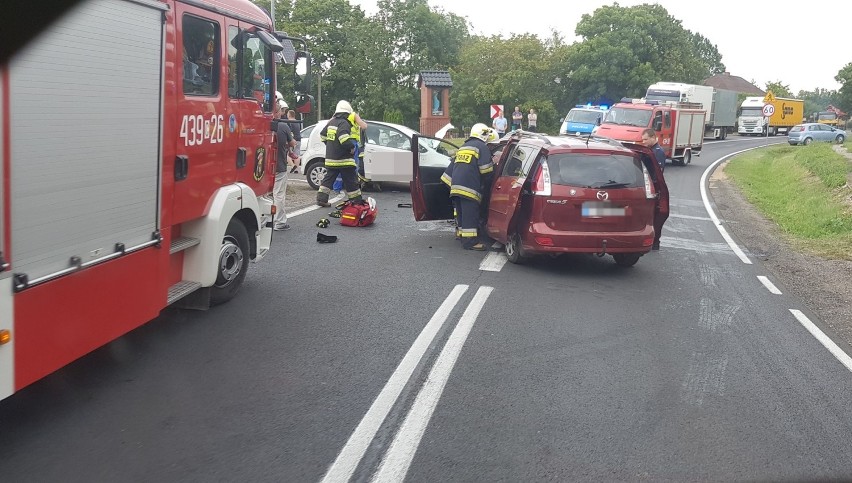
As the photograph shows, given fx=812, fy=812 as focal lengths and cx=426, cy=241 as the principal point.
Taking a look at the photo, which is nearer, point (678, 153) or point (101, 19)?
point (101, 19)

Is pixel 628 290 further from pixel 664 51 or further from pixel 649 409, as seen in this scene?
pixel 664 51

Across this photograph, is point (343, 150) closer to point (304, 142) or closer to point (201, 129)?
point (304, 142)

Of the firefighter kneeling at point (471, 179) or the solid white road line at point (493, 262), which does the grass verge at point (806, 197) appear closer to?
the solid white road line at point (493, 262)

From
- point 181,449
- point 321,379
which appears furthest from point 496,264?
point 181,449

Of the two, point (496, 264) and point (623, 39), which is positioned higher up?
point (623, 39)

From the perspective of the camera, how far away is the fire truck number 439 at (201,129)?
6.21 meters

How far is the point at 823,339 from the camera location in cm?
748

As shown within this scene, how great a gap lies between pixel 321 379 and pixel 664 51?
60.1m

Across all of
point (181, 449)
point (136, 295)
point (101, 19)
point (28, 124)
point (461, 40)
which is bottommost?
point (181, 449)

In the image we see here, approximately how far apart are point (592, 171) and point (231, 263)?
4.47 metres

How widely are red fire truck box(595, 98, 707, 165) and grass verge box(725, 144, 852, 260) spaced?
6.45 feet

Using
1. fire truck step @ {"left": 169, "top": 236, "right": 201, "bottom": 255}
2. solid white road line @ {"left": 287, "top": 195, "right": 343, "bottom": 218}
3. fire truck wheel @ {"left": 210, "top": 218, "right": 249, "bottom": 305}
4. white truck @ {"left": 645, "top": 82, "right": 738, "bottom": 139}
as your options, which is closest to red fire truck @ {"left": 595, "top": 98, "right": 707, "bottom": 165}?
white truck @ {"left": 645, "top": 82, "right": 738, "bottom": 139}

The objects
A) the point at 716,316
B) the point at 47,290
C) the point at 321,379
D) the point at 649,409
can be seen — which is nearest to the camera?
the point at 47,290

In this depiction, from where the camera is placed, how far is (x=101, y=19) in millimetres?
4844
